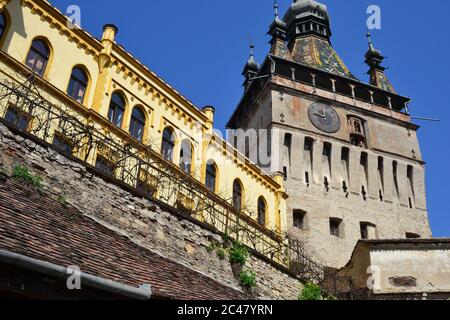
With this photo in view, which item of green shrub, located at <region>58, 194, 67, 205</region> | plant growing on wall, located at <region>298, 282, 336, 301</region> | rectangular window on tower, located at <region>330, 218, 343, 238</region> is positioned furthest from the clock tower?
green shrub, located at <region>58, 194, 67, 205</region>

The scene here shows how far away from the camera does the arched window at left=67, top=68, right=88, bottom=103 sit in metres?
15.7

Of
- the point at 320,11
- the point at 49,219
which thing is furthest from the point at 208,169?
the point at 320,11

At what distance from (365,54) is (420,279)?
29.4 m

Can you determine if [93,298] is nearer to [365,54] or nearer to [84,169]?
[84,169]

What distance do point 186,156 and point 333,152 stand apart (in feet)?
45.9

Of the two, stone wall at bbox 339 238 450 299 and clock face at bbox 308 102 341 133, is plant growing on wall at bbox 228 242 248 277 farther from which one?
clock face at bbox 308 102 341 133

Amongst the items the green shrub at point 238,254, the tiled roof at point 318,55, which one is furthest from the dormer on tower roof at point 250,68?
the green shrub at point 238,254

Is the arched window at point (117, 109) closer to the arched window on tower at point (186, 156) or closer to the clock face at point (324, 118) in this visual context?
the arched window on tower at point (186, 156)

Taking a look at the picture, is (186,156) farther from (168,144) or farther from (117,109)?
(117,109)

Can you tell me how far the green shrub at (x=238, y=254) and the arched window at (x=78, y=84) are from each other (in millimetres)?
7362

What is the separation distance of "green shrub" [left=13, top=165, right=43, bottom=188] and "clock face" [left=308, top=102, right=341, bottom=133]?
24434mm

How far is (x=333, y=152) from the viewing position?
30.4 m

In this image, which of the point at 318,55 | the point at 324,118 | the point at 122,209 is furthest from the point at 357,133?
the point at 122,209

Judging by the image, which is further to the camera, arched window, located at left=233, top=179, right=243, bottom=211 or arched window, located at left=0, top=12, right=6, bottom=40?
arched window, located at left=233, top=179, right=243, bottom=211
